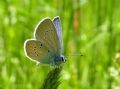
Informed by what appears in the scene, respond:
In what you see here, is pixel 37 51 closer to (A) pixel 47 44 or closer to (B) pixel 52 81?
(A) pixel 47 44

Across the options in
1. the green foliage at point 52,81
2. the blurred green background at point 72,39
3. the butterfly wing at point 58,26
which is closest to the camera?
the green foliage at point 52,81

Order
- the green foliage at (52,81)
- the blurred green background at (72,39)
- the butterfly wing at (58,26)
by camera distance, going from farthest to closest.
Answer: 1. the blurred green background at (72,39)
2. the butterfly wing at (58,26)
3. the green foliage at (52,81)

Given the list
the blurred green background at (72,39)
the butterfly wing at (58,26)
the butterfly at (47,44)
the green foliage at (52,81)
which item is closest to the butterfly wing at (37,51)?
the butterfly at (47,44)

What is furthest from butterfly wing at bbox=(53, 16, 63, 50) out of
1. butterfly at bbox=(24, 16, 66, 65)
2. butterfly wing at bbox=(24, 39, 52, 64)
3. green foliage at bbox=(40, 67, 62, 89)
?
green foliage at bbox=(40, 67, 62, 89)

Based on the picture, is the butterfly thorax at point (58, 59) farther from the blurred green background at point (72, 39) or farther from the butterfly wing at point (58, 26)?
the blurred green background at point (72, 39)

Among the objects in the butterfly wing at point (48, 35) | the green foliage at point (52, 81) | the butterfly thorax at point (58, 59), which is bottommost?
the green foliage at point (52, 81)

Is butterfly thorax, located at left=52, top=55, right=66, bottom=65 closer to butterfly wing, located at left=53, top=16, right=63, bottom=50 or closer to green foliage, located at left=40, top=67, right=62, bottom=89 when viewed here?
butterfly wing, located at left=53, top=16, right=63, bottom=50

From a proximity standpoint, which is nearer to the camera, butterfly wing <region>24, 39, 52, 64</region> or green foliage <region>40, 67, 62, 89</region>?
green foliage <region>40, 67, 62, 89</region>
